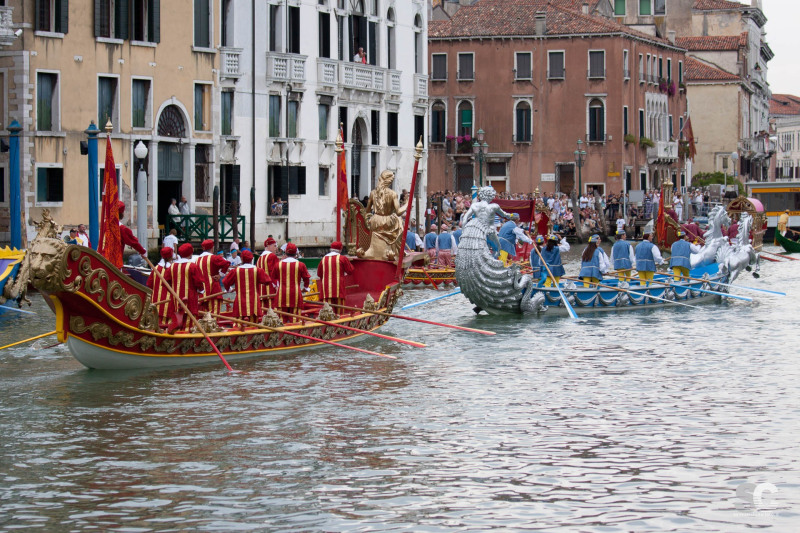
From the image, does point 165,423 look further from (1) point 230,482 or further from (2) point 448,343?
(2) point 448,343

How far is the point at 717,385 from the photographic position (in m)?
15.9

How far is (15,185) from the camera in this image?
90.6 ft

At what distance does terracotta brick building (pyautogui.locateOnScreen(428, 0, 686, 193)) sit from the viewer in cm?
6038

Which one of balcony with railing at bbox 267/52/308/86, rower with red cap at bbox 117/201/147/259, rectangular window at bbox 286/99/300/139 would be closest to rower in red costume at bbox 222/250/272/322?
rower with red cap at bbox 117/201/147/259

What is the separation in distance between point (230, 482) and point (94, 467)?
136 centimetres

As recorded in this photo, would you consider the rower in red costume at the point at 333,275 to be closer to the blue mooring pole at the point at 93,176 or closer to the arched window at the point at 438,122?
the blue mooring pole at the point at 93,176

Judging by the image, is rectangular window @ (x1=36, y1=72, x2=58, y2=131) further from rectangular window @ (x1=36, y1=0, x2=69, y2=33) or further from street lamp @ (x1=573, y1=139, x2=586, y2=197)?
street lamp @ (x1=573, y1=139, x2=586, y2=197)

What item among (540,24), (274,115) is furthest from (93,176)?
(540,24)

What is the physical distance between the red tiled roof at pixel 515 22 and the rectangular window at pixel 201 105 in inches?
1011

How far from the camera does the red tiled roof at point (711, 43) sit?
77.3 m

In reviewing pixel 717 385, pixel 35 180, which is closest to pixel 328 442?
pixel 717 385

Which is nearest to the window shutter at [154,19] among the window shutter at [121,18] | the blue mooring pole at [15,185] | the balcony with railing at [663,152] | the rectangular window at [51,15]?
the window shutter at [121,18]

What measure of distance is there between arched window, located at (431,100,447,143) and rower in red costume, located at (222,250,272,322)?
4433cm

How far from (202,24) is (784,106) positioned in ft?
354
